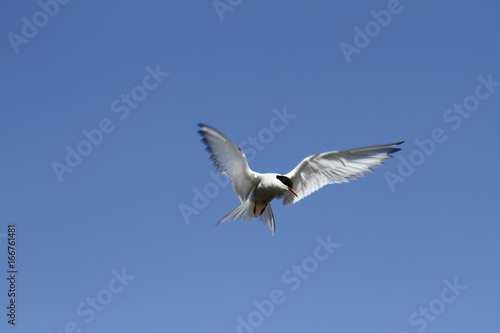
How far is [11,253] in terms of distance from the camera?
16.1m

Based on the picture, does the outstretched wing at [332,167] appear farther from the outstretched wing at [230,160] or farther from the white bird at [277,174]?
the outstretched wing at [230,160]

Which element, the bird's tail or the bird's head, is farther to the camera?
the bird's tail

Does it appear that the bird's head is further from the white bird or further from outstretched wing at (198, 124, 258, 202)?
outstretched wing at (198, 124, 258, 202)

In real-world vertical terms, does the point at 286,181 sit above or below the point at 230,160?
below

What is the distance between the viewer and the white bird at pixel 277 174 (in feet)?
46.9

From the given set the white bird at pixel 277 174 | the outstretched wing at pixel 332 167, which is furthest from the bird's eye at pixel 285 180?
the outstretched wing at pixel 332 167

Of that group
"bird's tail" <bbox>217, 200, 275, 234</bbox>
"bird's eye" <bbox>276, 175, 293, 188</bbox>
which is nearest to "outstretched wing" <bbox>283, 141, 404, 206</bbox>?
"bird's eye" <bbox>276, 175, 293, 188</bbox>

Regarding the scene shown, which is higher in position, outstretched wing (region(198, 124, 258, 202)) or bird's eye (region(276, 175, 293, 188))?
outstretched wing (region(198, 124, 258, 202))

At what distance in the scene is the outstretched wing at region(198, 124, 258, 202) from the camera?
14070mm

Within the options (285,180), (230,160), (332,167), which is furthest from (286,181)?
(230,160)

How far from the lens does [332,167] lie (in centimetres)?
1530

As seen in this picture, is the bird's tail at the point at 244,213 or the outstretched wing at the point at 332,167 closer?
the outstretched wing at the point at 332,167

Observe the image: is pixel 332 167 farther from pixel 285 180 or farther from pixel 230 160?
pixel 230 160

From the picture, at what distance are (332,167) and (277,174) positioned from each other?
1.34 meters
